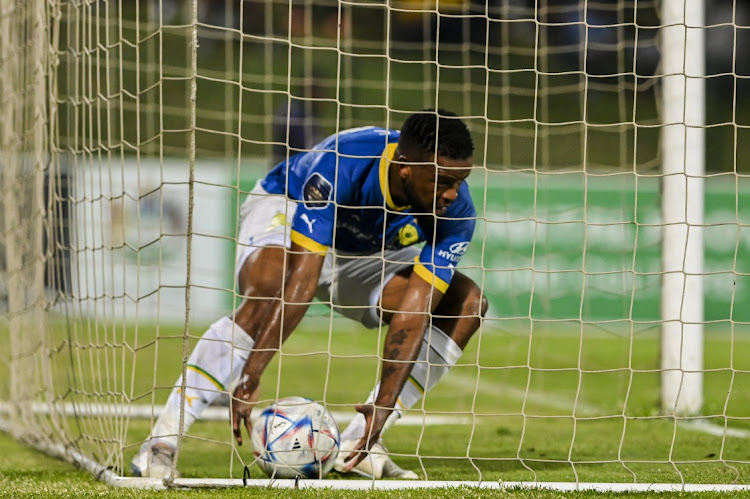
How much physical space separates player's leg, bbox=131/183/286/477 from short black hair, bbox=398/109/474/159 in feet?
2.26

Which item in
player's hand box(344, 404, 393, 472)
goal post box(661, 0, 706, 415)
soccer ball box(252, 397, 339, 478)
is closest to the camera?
soccer ball box(252, 397, 339, 478)

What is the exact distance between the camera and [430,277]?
4367 millimetres

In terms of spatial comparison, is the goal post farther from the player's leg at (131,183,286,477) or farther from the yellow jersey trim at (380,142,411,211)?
the player's leg at (131,183,286,477)

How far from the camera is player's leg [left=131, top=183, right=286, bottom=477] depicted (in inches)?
160

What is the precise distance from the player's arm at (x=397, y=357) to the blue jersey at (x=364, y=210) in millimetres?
151

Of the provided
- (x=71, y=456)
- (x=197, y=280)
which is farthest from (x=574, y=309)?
(x=71, y=456)

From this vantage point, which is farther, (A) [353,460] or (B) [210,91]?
(B) [210,91]

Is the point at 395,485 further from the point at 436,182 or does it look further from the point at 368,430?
the point at 436,182

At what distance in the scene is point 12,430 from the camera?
5.78 meters

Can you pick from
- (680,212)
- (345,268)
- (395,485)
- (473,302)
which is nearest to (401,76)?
(680,212)

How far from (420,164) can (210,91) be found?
14676mm

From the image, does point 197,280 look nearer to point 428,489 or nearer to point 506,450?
point 506,450

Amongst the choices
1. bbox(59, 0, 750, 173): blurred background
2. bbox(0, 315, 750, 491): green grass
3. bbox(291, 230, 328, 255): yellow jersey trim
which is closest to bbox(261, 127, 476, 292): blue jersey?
bbox(291, 230, 328, 255): yellow jersey trim

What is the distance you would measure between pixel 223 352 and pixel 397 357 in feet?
2.41
